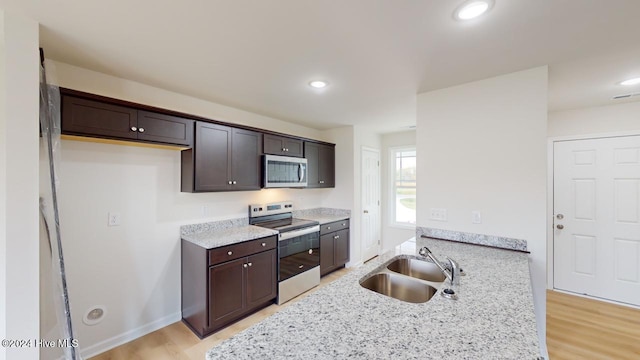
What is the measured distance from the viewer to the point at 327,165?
4.18 m

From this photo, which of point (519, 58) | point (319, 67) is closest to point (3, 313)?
point (319, 67)

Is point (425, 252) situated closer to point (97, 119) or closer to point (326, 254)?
point (326, 254)

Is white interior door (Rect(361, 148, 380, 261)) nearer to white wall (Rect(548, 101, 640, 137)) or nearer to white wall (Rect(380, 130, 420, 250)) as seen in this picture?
white wall (Rect(380, 130, 420, 250))

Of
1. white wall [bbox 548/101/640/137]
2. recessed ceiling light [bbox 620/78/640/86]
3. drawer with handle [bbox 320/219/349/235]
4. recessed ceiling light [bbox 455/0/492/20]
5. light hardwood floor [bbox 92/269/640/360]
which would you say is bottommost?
light hardwood floor [bbox 92/269/640/360]

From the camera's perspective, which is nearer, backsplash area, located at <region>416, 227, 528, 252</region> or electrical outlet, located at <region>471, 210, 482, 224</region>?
backsplash area, located at <region>416, 227, 528, 252</region>

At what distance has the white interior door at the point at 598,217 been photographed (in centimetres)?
284

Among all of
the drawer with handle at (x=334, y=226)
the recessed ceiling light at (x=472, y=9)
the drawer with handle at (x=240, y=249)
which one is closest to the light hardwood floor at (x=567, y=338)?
the drawer with handle at (x=240, y=249)

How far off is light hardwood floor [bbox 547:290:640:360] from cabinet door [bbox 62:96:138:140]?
399 cm

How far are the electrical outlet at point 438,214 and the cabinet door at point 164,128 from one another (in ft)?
8.18

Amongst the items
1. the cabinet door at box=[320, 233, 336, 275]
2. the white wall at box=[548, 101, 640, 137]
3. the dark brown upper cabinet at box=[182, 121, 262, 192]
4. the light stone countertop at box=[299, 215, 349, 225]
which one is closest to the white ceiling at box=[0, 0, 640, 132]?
the dark brown upper cabinet at box=[182, 121, 262, 192]

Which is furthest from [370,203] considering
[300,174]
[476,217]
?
[476,217]

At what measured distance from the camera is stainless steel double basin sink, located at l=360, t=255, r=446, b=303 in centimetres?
148

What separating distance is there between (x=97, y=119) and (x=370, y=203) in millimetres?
3827

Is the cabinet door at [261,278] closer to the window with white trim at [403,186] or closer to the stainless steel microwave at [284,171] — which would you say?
the stainless steel microwave at [284,171]
